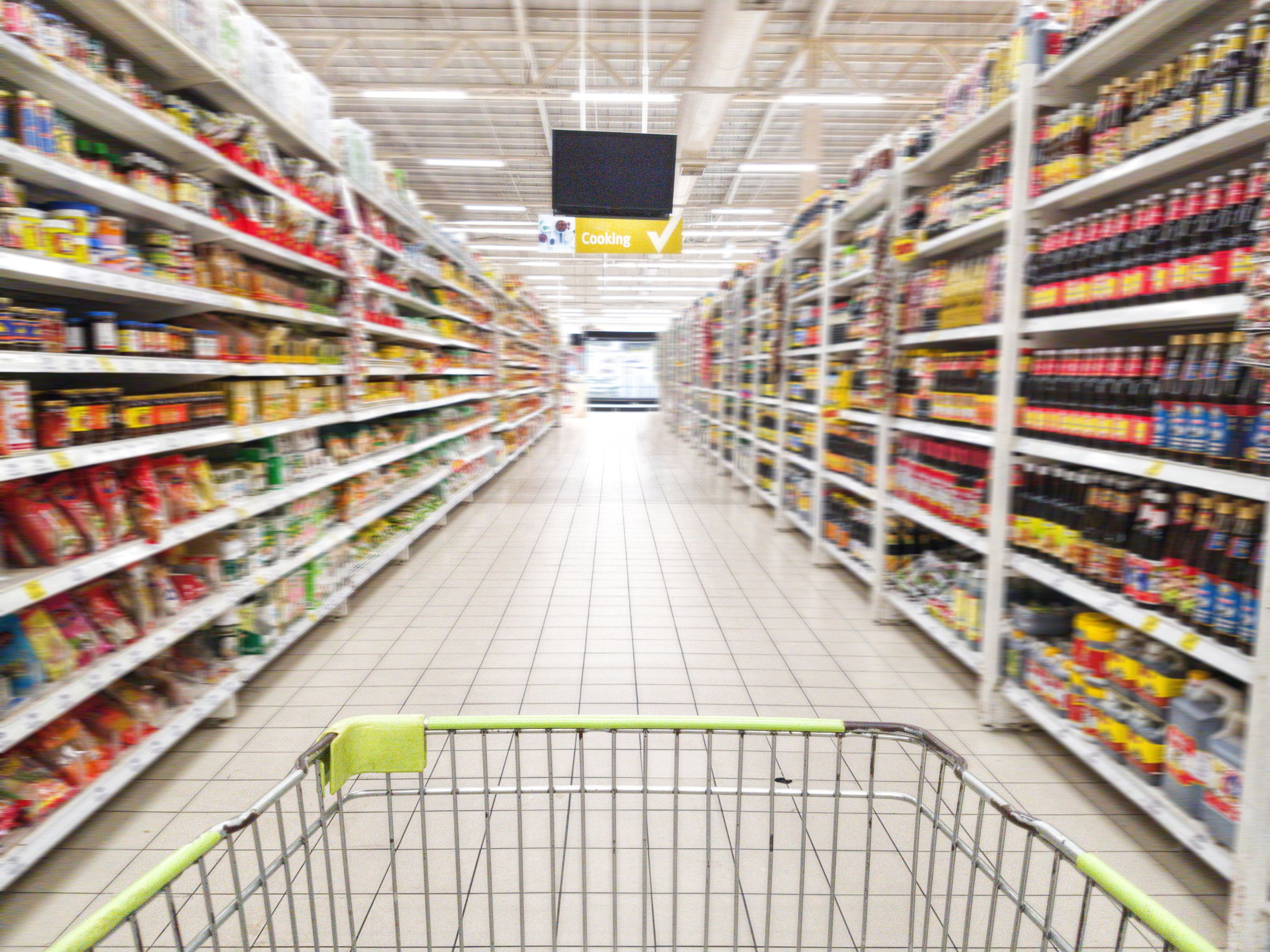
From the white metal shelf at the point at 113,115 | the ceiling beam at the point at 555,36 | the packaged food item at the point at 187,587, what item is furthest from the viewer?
the ceiling beam at the point at 555,36

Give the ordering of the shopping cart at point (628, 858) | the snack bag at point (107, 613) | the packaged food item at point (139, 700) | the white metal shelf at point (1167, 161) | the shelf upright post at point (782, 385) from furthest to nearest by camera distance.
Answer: the shelf upright post at point (782, 385) < the packaged food item at point (139, 700) < the snack bag at point (107, 613) < the white metal shelf at point (1167, 161) < the shopping cart at point (628, 858)

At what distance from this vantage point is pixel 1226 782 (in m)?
1.93

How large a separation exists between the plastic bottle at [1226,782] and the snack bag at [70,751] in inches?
129

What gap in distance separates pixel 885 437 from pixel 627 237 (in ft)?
18.3

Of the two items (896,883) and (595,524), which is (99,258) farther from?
(595,524)

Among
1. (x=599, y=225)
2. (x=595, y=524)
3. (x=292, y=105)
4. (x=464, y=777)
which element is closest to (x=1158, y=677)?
(x=464, y=777)

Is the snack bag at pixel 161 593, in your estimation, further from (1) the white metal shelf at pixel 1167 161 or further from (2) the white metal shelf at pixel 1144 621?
(1) the white metal shelf at pixel 1167 161

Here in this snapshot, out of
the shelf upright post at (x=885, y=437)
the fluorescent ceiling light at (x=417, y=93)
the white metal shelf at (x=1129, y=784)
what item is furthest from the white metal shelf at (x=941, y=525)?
the fluorescent ceiling light at (x=417, y=93)

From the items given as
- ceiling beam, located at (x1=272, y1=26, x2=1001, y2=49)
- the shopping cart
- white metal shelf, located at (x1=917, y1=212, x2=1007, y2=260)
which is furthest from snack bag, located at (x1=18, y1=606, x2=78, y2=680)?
ceiling beam, located at (x1=272, y1=26, x2=1001, y2=49)

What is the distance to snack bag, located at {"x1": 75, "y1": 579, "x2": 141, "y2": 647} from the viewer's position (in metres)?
2.42

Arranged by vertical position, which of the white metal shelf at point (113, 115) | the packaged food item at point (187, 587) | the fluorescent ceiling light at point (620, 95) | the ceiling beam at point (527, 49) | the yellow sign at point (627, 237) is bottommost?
the packaged food item at point (187, 587)

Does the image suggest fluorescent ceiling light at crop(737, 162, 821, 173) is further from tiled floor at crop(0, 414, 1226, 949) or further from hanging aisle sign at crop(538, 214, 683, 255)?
tiled floor at crop(0, 414, 1226, 949)

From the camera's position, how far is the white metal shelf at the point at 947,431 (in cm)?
314

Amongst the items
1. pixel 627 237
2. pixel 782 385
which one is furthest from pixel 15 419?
pixel 627 237
